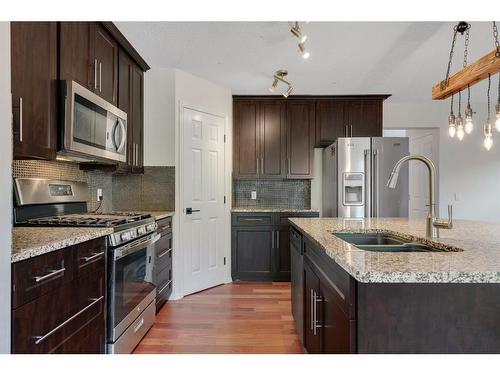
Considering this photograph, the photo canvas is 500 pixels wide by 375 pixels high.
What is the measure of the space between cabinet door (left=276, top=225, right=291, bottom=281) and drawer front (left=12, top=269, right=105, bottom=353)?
2.46 m

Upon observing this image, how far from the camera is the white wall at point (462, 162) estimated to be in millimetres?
4574

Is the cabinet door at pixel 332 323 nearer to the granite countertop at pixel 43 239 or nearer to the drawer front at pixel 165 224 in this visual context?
the granite countertop at pixel 43 239

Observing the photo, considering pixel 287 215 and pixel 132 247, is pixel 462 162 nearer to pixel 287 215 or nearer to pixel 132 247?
pixel 287 215

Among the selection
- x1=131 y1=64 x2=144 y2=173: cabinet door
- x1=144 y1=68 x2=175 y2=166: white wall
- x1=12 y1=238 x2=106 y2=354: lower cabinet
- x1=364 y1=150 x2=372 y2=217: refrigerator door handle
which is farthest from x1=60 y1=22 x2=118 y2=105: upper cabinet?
x1=364 y1=150 x2=372 y2=217: refrigerator door handle

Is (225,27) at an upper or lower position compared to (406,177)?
upper

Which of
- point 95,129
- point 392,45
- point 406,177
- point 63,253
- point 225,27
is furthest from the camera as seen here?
point 406,177

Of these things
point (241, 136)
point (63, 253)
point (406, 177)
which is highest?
point (241, 136)

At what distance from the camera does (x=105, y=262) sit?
5.90ft

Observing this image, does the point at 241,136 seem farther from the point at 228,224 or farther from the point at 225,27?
the point at 225,27

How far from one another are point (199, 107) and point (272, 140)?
1.16 m

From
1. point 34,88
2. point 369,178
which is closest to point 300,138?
point 369,178

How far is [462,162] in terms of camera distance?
183 inches

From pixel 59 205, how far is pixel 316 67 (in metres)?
2.65

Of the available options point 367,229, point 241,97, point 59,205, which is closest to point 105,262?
point 59,205
